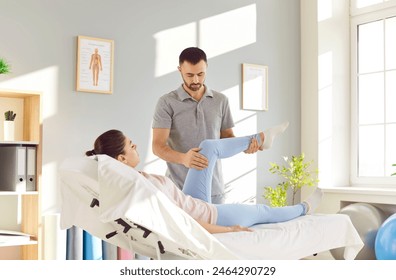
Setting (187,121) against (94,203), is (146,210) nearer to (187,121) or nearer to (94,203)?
(94,203)

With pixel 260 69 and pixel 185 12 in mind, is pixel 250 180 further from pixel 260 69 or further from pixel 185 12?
pixel 185 12

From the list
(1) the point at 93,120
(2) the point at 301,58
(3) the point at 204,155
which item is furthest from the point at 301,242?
(2) the point at 301,58

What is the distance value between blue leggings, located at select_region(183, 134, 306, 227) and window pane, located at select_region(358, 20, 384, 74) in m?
2.46

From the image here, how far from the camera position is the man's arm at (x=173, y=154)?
2.57 m

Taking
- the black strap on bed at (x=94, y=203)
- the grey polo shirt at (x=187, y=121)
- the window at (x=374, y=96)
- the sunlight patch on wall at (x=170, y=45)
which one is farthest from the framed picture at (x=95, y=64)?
the window at (x=374, y=96)

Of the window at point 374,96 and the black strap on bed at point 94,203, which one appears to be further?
the window at point 374,96

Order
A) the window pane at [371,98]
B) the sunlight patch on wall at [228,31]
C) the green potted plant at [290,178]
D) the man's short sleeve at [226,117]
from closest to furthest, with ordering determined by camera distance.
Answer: the man's short sleeve at [226,117], the sunlight patch on wall at [228,31], the green potted plant at [290,178], the window pane at [371,98]

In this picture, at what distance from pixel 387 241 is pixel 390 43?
1.75 meters

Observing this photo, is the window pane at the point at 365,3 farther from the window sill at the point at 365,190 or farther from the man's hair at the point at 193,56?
the man's hair at the point at 193,56

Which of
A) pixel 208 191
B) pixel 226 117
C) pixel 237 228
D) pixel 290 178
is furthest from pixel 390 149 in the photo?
pixel 237 228

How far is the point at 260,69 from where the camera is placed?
4.62m

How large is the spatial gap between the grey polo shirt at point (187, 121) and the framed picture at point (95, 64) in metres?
0.91

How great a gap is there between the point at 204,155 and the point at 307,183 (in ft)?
7.28

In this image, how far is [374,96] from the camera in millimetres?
4758
